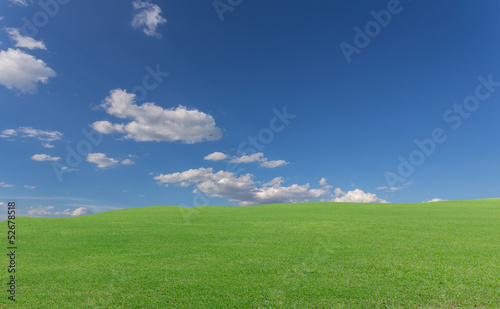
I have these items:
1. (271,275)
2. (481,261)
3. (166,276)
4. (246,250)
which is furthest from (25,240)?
(481,261)

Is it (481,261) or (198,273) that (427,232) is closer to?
(481,261)

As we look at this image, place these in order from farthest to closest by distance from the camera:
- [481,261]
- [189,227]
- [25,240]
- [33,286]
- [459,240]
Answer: [189,227] → [25,240] → [459,240] → [481,261] → [33,286]

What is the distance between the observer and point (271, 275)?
1159 centimetres

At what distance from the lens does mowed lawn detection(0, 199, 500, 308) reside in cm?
978

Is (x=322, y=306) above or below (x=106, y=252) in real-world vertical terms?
below

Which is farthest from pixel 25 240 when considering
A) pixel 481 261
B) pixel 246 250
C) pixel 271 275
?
pixel 481 261

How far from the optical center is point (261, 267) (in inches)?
491

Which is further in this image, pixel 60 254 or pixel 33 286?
pixel 60 254

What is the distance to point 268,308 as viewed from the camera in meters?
9.20

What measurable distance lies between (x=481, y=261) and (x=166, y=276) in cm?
1451

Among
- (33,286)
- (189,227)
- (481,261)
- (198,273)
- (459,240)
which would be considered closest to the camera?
(33,286)

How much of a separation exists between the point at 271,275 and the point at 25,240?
1758 cm

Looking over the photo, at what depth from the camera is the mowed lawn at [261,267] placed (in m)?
9.78

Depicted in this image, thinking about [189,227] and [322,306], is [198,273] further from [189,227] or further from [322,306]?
[189,227]
